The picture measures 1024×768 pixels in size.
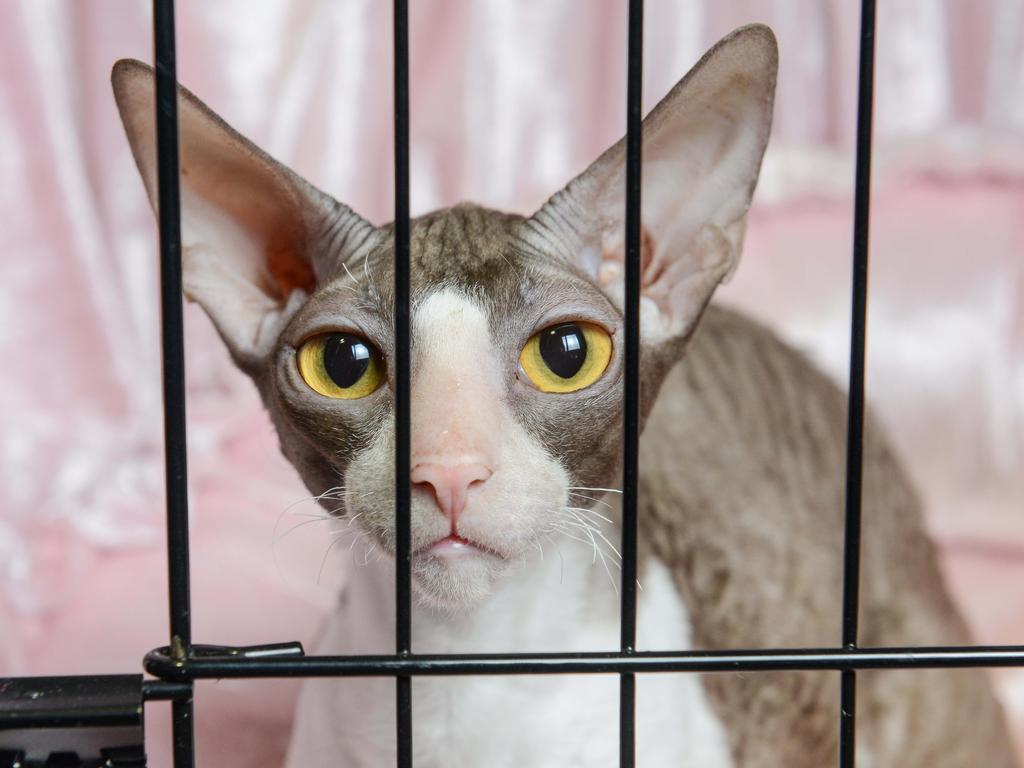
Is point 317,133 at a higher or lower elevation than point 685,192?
higher

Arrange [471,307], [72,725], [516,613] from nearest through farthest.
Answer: [72,725] → [471,307] → [516,613]

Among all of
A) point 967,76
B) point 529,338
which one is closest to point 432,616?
point 529,338

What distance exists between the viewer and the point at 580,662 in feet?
2.19

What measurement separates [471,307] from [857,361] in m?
0.21

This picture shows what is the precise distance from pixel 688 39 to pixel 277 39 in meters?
0.64

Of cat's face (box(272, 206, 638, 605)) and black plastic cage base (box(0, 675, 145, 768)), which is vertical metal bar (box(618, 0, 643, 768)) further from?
black plastic cage base (box(0, 675, 145, 768))

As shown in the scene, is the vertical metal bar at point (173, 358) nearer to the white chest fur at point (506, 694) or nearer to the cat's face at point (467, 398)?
the cat's face at point (467, 398)

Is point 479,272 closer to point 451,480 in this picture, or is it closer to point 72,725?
point 451,480

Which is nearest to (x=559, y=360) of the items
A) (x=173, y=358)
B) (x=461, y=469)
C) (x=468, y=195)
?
(x=461, y=469)

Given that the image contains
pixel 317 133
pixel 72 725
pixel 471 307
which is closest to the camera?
pixel 72 725

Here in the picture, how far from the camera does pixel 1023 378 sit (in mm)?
1867

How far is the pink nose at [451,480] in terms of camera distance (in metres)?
0.66

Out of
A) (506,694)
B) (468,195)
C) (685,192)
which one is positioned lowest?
(506,694)

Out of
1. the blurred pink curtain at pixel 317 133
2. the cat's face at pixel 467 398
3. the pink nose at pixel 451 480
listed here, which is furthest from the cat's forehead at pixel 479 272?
the blurred pink curtain at pixel 317 133
